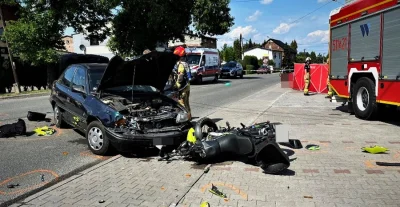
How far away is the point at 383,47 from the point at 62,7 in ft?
65.8

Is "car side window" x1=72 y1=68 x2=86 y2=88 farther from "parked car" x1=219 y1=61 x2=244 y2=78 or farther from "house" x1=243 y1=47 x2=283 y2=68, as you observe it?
"house" x1=243 y1=47 x2=283 y2=68

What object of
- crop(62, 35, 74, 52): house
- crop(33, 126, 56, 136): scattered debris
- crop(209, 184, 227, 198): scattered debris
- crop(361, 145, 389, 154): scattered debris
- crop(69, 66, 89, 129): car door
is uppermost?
crop(62, 35, 74, 52): house

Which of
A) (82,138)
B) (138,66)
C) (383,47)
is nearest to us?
(138,66)

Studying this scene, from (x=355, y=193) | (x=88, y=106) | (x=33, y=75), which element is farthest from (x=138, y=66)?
(x=33, y=75)

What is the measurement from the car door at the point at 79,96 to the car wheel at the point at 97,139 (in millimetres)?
465

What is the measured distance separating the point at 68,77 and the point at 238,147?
4573mm

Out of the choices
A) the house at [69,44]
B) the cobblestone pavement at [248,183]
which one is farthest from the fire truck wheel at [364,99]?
the house at [69,44]

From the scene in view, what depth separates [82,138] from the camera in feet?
25.0

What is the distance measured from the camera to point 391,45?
820 centimetres

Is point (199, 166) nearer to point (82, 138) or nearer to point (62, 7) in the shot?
point (82, 138)

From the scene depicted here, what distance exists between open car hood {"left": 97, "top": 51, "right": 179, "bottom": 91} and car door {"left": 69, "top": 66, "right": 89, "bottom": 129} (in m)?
0.52

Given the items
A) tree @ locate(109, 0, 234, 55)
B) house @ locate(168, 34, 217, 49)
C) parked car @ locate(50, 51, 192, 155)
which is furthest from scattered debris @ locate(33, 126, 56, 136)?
house @ locate(168, 34, 217, 49)

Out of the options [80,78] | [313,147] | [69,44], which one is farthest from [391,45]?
[69,44]

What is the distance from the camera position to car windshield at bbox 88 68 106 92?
680 centimetres
